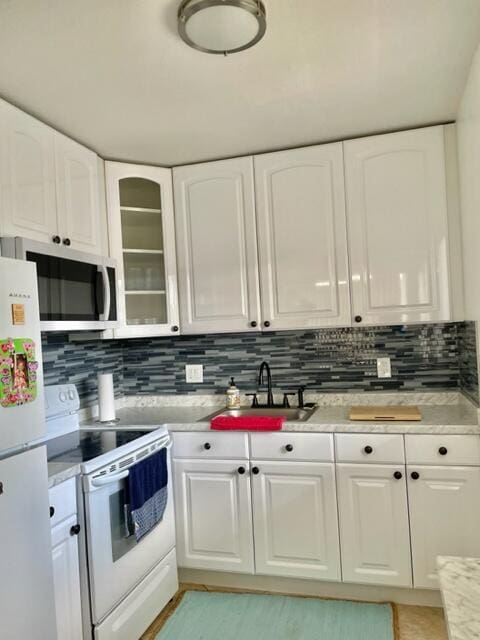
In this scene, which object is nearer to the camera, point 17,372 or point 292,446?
point 17,372

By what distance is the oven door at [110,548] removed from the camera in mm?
1826

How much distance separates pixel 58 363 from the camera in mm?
2535

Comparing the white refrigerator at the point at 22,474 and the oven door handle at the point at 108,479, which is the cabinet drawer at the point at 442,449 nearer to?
the oven door handle at the point at 108,479

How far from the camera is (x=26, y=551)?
1.42 m

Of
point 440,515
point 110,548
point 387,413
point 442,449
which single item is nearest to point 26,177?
point 110,548

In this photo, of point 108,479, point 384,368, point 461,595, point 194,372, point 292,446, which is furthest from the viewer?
point 194,372

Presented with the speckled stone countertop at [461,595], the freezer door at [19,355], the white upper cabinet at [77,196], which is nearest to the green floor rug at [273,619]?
the freezer door at [19,355]

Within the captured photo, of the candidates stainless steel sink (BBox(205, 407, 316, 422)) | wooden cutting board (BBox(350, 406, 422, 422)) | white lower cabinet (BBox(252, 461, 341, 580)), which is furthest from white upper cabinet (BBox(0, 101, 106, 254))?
wooden cutting board (BBox(350, 406, 422, 422))

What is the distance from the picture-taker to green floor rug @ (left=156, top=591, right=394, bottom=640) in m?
2.07

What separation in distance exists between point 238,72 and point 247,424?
1.55 meters

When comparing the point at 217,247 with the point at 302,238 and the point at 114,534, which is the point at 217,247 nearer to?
the point at 302,238

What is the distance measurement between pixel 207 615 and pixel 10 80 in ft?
7.88

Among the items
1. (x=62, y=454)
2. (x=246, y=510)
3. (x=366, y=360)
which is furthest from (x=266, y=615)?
(x=366, y=360)

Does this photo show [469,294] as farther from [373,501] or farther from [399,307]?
[373,501]
